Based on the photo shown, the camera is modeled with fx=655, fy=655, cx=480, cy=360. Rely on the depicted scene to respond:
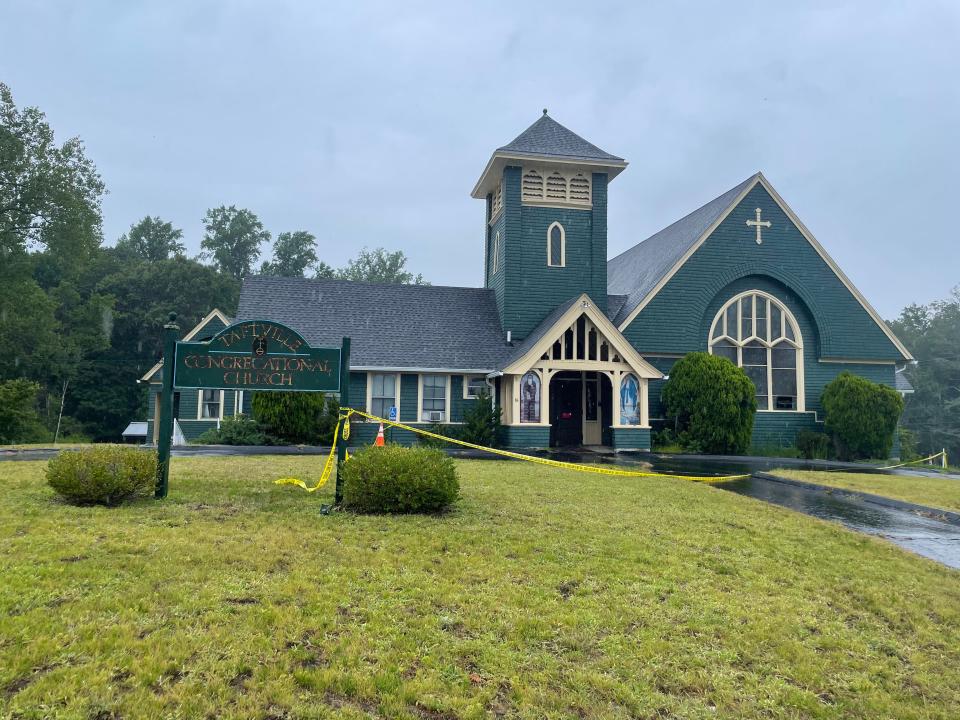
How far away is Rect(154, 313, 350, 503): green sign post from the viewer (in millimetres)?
9148

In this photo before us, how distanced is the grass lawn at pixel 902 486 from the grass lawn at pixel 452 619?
17.5ft

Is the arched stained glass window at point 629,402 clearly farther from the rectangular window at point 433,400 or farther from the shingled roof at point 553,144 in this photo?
the shingled roof at point 553,144

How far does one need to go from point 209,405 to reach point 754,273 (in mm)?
20858

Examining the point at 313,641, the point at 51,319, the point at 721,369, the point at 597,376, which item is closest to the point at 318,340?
the point at 597,376

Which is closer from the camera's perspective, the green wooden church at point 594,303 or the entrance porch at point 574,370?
the entrance porch at point 574,370

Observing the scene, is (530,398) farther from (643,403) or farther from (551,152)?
(551,152)

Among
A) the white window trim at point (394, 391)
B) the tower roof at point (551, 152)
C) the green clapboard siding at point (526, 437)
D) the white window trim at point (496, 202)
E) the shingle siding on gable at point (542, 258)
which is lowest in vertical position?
the green clapboard siding at point (526, 437)

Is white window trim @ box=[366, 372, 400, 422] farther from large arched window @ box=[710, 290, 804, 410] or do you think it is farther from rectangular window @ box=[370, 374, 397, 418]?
large arched window @ box=[710, 290, 804, 410]

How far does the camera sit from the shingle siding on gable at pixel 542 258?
81.1 ft

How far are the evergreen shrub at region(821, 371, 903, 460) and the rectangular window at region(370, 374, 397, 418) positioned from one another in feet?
52.7

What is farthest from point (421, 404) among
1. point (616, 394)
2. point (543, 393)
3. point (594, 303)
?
point (594, 303)

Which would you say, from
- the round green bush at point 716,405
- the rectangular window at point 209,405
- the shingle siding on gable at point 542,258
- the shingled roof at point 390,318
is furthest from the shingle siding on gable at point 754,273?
the rectangular window at point 209,405

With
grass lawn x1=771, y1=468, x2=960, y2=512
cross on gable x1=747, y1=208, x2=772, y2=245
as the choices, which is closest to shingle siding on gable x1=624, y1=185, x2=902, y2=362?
cross on gable x1=747, y1=208, x2=772, y2=245

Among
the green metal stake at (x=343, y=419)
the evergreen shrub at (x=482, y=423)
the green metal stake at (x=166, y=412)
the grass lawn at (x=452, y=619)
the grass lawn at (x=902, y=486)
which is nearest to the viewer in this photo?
the grass lawn at (x=452, y=619)
